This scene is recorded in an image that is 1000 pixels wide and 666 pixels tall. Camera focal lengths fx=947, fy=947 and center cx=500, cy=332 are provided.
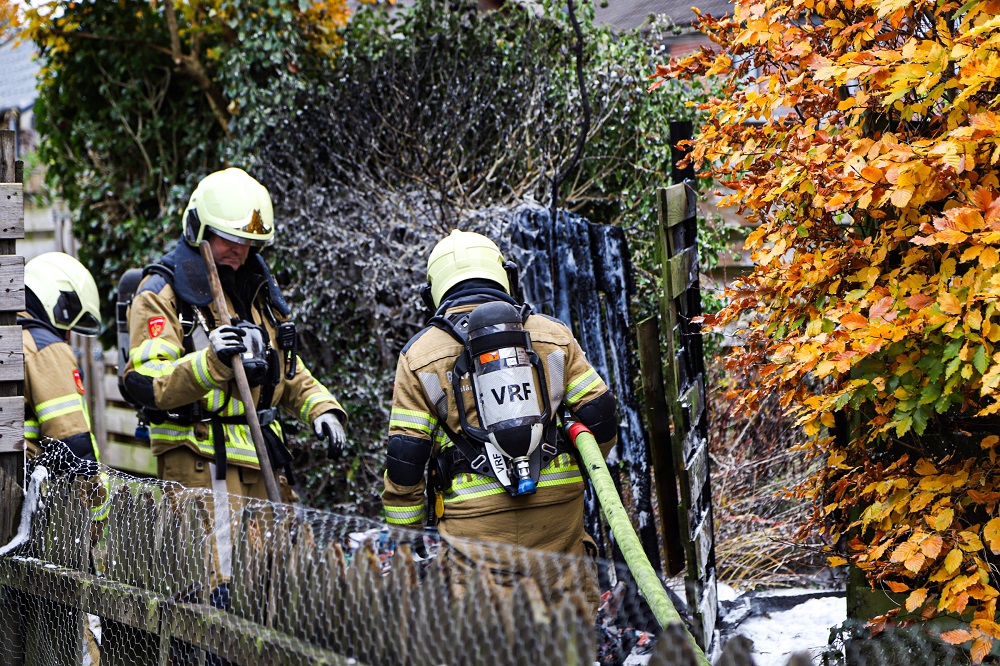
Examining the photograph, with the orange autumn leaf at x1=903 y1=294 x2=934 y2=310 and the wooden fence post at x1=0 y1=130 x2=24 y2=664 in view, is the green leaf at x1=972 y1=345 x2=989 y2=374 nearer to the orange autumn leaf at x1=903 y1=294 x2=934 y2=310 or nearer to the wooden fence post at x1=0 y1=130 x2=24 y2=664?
the orange autumn leaf at x1=903 y1=294 x2=934 y2=310

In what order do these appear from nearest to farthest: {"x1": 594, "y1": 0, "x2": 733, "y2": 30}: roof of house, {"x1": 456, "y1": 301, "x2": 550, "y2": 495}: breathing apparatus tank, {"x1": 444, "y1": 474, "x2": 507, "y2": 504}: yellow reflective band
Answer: {"x1": 456, "y1": 301, "x2": 550, "y2": 495}: breathing apparatus tank < {"x1": 444, "y1": 474, "x2": 507, "y2": 504}: yellow reflective band < {"x1": 594, "y1": 0, "x2": 733, "y2": 30}: roof of house

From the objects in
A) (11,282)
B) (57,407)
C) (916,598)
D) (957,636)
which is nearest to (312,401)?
(57,407)

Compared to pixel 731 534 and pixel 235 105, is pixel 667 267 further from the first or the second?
pixel 235 105

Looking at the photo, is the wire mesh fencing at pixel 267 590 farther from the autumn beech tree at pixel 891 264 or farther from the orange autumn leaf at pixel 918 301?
the orange autumn leaf at pixel 918 301

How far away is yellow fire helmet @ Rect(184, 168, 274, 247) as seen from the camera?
3.93 metres

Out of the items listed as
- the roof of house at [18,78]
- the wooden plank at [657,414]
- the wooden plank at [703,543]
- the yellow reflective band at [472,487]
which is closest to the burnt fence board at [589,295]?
the wooden plank at [657,414]

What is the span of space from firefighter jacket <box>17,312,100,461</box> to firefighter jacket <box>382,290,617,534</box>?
1509 mm

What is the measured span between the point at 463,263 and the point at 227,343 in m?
0.96

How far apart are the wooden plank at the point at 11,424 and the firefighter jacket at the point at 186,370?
40 centimetres

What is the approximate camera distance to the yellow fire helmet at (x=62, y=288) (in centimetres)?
423

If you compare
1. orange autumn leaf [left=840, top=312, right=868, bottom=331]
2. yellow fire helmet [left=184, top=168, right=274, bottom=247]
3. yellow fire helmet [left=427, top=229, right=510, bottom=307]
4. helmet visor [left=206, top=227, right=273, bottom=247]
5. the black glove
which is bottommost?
the black glove

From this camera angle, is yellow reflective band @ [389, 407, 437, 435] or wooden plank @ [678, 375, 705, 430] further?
wooden plank @ [678, 375, 705, 430]

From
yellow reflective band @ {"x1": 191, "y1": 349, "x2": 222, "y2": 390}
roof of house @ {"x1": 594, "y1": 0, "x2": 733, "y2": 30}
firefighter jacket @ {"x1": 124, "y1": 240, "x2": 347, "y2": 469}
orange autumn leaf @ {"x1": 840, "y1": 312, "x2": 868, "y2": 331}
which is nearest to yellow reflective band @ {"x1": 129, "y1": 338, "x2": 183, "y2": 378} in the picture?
firefighter jacket @ {"x1": 124, "y1": 240, "x2": 347, "y2": 469}

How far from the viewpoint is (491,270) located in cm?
349
